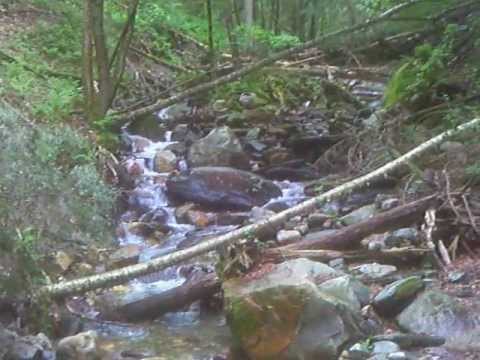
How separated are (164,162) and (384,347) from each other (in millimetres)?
6754

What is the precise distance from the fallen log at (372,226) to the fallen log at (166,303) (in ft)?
3.13

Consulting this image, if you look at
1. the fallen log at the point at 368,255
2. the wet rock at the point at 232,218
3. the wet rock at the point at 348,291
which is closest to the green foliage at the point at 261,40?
the wet rock at the point at 232,218

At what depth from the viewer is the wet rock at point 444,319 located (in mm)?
5637

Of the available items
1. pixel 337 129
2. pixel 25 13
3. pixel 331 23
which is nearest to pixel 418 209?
pixel 337 129

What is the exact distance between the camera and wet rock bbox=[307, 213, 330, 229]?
8609 mm

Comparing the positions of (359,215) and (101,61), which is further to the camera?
(101,61)

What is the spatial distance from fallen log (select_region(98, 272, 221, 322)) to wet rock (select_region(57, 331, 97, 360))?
0.75m

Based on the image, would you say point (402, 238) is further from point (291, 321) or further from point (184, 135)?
point (184, 135)

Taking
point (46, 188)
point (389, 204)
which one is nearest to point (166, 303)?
point (46, 188)

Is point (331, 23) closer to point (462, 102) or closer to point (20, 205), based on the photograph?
point (462, 102)

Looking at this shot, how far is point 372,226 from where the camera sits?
292 inches

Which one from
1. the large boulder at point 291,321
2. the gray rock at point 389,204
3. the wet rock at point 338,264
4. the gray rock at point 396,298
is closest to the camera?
the large boulder at point 291,321

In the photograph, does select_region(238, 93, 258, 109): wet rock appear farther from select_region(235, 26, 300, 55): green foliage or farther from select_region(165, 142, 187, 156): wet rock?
select_region(165, 142, 187, 156): wet rock

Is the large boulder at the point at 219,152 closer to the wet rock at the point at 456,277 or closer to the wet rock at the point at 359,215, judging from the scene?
the wet rock at the point at 359,215
